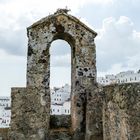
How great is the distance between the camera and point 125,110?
5934 millimetres

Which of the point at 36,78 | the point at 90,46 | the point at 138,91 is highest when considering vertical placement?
the point at 90,46

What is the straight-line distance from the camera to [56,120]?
42.1ft

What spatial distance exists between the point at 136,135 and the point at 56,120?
7249mm

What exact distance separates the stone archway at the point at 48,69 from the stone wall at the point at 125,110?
5113 mm

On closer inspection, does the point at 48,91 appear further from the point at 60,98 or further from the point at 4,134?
the point at 60,98

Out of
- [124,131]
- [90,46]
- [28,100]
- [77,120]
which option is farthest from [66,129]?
[124,131]

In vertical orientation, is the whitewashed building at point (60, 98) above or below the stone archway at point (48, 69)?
above

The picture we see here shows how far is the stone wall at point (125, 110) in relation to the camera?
18.7ft

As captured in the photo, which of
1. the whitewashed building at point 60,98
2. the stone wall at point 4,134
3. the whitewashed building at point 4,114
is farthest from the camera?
the whitewashed building at point 60,98

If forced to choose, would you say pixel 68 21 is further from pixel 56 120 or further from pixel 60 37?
pixel 56 120

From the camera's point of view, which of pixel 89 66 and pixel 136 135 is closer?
pixel 136 135

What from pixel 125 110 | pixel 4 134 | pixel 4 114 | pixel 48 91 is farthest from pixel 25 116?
pixel 4 114

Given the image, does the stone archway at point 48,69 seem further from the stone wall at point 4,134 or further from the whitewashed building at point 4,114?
the whitewashed building at point 4,114

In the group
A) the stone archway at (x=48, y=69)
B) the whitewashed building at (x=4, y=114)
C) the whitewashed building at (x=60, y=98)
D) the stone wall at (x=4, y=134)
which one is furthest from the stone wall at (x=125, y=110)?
the whitewashed building at (x=60, y=98)
